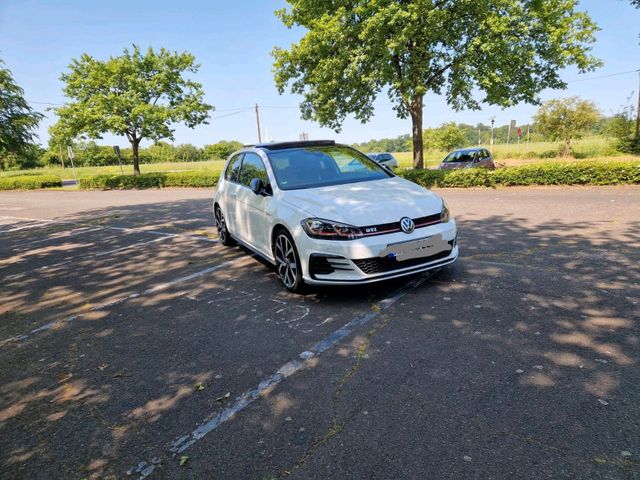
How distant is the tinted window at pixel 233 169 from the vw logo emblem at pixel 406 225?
3263 mm

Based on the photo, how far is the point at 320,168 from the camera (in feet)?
17.4

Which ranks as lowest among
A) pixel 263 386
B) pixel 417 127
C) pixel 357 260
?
pixel 263 386

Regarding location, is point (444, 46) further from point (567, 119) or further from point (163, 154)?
point (163, 154)

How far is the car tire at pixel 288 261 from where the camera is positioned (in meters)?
4.39

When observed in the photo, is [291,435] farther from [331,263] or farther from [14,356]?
[14,356]

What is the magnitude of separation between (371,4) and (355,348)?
1577cm

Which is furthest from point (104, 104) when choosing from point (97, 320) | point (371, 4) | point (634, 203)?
point (634, 203)

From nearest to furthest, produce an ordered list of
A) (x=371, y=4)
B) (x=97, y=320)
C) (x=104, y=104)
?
(x=97, y=320)
(x=371, y=4)
(x=104, y=104)

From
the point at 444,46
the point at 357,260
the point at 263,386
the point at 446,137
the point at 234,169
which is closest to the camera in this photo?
the point at 263,386

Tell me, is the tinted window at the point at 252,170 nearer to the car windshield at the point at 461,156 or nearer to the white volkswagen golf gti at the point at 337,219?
the white volkswagen golf gti at the point at 337,219

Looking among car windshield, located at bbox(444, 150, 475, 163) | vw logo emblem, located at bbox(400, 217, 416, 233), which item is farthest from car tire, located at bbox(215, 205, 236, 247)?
car windshield, located at bbox(444, 150, 475, 163)

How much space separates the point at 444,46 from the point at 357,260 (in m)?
16.4

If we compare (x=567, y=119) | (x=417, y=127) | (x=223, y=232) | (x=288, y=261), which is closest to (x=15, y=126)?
(x=223, y=232)

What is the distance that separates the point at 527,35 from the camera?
1591 cm
